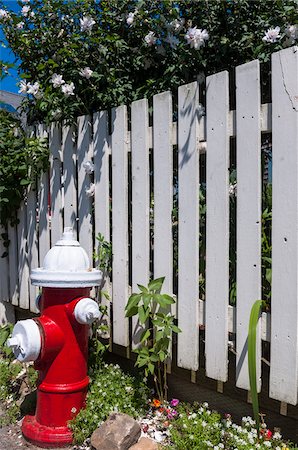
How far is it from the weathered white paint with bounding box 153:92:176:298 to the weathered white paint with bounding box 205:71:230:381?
0.88ft

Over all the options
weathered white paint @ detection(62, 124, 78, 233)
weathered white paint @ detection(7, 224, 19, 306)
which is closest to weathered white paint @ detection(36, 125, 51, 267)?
weathered white paint @ detection(62, 124, 78, 233)

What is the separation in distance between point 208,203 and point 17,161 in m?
1.77

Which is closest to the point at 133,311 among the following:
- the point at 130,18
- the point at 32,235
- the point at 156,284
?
the point at 156,284

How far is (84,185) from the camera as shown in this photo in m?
3.03

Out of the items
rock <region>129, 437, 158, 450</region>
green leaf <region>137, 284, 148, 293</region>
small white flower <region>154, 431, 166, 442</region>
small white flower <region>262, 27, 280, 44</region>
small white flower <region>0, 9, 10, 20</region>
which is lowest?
small white flower <region>154, 431, 166, 442</region>

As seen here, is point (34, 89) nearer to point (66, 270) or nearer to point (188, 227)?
point (66, 270)

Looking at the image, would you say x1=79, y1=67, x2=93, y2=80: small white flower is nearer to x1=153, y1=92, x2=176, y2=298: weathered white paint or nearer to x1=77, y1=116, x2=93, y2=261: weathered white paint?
x1=77, y1=116, x2=93, y2=261: weathered white paint

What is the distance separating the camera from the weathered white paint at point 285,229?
6.27ft

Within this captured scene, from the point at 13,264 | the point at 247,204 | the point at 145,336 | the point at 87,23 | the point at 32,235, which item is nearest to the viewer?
the point at 247,204

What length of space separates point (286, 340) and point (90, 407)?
115 cm

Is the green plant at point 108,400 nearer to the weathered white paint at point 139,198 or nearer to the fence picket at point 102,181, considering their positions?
the weathered white paint at point 139,198

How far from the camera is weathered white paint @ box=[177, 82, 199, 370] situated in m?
2.32

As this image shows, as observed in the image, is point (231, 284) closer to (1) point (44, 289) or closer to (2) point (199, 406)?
(2) point (199, 406)

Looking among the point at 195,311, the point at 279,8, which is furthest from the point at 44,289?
the point at 279,8
